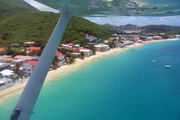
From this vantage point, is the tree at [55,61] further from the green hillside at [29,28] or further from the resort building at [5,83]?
the green hillside at [29,28]

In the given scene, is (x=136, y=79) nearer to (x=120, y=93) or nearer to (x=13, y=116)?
(x=120, y=93)

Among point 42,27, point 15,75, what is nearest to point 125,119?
point 15,75

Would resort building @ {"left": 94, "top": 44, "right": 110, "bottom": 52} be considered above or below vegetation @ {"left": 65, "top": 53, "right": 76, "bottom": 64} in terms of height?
above

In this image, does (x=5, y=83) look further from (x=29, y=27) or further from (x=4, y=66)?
(x=29, y=27)

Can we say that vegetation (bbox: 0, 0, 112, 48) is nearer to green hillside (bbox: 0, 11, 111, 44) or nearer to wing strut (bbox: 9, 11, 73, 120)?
green hillside (bbox: 0, 11, 111, 44)

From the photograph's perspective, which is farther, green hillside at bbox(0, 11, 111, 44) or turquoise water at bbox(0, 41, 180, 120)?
green hillside at bbox(0, 11, 111, 44)

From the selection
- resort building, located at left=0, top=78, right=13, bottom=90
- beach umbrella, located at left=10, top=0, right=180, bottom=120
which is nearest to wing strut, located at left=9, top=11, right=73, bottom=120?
beach umbrella, located at left=10, top=0, right=180, bottom=120

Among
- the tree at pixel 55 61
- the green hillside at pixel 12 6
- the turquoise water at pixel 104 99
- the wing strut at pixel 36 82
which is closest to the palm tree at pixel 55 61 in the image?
the tree at pixel 55 61

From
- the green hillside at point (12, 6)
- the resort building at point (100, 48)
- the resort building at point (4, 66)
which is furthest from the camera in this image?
the resort building at point (100, 48)

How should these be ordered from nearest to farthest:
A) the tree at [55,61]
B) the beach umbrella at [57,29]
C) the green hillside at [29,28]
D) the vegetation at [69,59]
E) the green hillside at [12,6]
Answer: the beach umbrella at [57,29], the green hillside at [12,6], the tree at [55,61], the vegetation at [69,59], the green hillside at [29,28]

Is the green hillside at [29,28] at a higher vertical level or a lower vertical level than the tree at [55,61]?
higher
